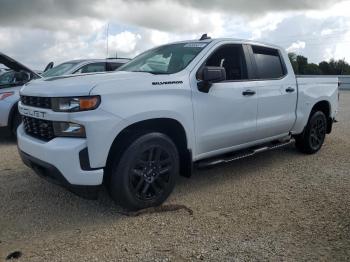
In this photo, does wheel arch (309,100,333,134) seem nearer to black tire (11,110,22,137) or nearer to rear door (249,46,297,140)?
rear door (249,46,297,140)

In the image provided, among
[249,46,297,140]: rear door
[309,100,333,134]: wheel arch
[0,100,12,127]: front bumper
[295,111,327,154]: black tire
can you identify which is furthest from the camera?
[0,100,12,127]: front bumper

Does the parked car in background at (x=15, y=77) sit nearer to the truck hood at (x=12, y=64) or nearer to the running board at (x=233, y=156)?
the truck hood at (x=12, y=64)

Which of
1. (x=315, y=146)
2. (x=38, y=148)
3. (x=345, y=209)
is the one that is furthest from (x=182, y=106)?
(x=315, y=146)

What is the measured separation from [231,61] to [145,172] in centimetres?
205

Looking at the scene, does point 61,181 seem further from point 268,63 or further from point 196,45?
point 268,63

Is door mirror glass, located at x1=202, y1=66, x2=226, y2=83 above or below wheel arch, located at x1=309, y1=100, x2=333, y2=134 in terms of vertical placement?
above

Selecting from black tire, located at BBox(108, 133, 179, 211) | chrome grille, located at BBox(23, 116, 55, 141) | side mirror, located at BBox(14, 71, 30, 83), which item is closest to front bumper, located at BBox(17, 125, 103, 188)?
chrome grille, located at BBox(23, 116, 55, 141)

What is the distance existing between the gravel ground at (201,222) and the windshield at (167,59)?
1520 mm

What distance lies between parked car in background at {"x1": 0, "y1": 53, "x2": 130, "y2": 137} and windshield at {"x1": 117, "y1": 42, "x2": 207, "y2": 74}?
3.33 m

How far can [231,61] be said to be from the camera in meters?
5.21

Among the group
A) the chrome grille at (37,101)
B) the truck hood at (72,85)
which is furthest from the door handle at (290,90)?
the chrome grille at (37,101)

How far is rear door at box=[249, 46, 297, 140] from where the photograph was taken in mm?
5387

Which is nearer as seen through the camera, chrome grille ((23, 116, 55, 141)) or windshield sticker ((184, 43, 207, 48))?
chrome grille ((23, 116, 55, 141))

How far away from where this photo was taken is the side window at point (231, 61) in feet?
16.5
